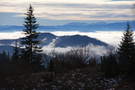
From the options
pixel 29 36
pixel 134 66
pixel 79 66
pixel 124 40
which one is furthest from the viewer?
pixel 29 36

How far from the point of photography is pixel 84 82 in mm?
13117

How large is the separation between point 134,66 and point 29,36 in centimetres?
2415

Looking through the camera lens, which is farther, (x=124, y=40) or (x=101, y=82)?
(x=124, y=40)

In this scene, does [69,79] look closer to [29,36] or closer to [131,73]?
[131,73]

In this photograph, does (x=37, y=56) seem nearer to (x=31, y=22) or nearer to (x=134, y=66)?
(x=31, y=22)

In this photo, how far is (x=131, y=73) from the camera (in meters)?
12.3

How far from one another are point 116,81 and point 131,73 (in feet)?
3.16

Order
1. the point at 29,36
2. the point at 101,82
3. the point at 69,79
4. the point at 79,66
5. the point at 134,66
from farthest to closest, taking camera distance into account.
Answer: the point at 29,36, the point at 79,66, the point at 69,79, the point at 101,82, the point at 134,66

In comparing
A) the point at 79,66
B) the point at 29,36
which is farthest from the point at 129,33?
the point at 29,36

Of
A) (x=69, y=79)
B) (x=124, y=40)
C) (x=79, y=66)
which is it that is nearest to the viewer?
(x=69, y=79)

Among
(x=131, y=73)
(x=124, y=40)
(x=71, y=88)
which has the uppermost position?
(x=124, y=40)

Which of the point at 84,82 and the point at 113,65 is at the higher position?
the point at 113,65

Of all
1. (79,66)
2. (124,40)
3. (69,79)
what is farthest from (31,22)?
(69,79)

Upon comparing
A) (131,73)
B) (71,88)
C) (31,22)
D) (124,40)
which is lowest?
(71,88)
